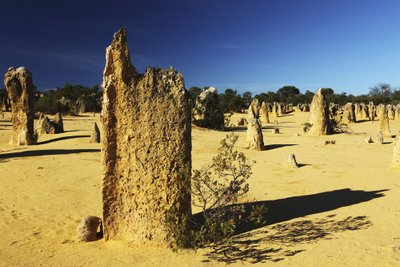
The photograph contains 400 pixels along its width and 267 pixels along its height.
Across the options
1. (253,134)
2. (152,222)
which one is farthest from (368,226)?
(253,134)

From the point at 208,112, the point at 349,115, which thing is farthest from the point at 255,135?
the point at 349,115

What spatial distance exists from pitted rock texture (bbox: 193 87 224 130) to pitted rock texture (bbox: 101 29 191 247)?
21.3 metres

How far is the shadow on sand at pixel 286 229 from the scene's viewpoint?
5695mm

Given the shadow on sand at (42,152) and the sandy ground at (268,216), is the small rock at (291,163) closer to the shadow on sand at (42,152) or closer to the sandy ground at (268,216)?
the sandy ground at (268,216)

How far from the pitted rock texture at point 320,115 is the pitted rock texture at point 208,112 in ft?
24.5

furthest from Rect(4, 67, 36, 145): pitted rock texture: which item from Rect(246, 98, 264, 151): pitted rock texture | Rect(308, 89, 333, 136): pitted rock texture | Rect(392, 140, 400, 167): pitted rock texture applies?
Rect(308, 89, 333, 136): pitted rock texture

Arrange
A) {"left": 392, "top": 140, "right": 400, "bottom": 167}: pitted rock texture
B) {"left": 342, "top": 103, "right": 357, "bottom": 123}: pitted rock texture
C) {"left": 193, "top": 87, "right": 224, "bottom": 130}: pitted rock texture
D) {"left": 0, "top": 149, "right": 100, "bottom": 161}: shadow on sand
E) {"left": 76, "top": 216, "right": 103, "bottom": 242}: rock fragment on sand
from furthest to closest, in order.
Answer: {"left": 342, "top": 103, "right": 357, "bottom": 123}: pitted rock texture, {"left": 193, "top": 87, "right": 224, "bottom": 130}: pitted rock texture, {"left": 0, "top": 149, "right": 100, "bottom": 161}: shadow on sand, {"left": 392, "top": 140, "right": 400, "bottom": 167}: pitted rock texture, {"left": 76, "top": 216, "right": 103, "bottom": 242}: rock fragment on sand

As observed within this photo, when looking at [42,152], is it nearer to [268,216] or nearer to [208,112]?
[268,216]

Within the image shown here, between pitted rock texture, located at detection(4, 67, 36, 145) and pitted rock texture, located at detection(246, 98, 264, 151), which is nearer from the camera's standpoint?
pitted rock texture, located at detection(246, 98, 264, 151)

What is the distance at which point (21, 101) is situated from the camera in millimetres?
17719

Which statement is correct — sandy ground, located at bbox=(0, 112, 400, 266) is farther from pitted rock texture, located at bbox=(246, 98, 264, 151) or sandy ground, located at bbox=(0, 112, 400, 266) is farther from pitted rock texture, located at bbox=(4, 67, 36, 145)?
pitted rock texture, located at bbox=(4, 67, 36, 145)

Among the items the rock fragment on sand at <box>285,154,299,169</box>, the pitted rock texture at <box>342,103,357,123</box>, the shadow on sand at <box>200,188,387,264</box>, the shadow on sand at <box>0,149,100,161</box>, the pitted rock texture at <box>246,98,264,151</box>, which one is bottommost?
the shadow on sand at <box>200,188,387,264</box>

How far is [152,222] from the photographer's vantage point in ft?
19.6

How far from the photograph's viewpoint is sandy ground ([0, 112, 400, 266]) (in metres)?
5.59
